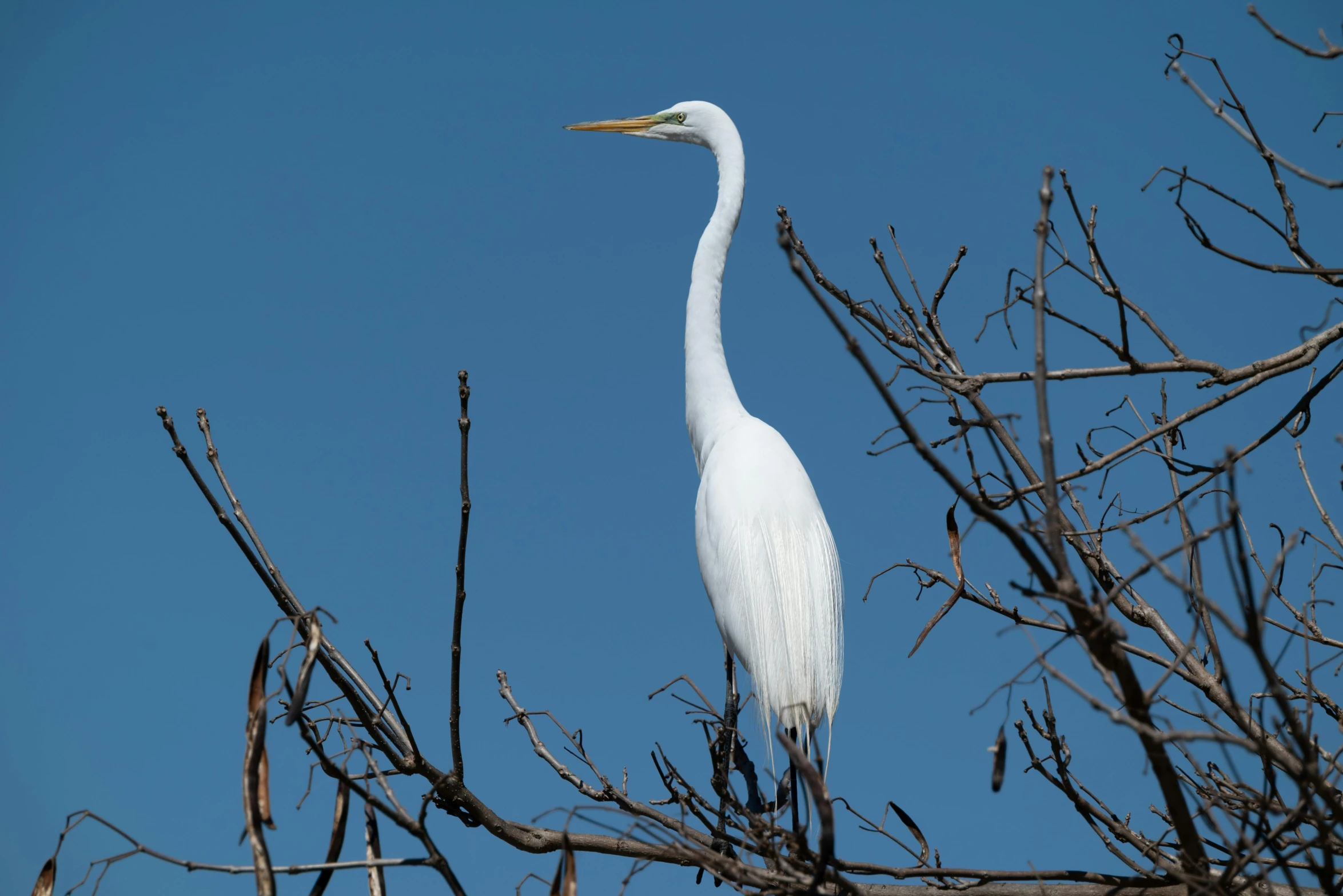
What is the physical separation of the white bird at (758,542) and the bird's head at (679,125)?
56 cm

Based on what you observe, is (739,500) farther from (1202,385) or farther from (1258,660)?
(1258,660)

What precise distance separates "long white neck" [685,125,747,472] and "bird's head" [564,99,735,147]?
0.22 metres

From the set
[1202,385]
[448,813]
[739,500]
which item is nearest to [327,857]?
[448,813]

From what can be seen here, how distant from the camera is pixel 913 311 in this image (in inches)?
115

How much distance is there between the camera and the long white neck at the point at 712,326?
4.76 m

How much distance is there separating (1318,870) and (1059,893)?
2.91 ft

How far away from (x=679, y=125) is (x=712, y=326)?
4.06 ft

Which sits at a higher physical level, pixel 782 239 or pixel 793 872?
pixel 782 239

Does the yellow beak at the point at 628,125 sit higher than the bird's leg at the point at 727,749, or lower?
higher

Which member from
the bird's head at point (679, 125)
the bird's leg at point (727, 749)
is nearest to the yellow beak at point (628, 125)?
the bird's head at point (679, 125)

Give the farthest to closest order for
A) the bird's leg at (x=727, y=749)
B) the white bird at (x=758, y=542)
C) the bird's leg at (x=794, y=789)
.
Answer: the white bird at (x=758, y=542) < the bird's leg at (x=794, y=789) < the bird's leg at (x=727, y=749)

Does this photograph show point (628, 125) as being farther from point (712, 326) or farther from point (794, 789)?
point (794, 789)

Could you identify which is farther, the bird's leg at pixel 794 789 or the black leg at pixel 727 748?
the bird's leg at pixel 794 789

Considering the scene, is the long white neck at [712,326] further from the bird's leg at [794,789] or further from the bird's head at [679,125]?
the bird's leg at [794,789]
